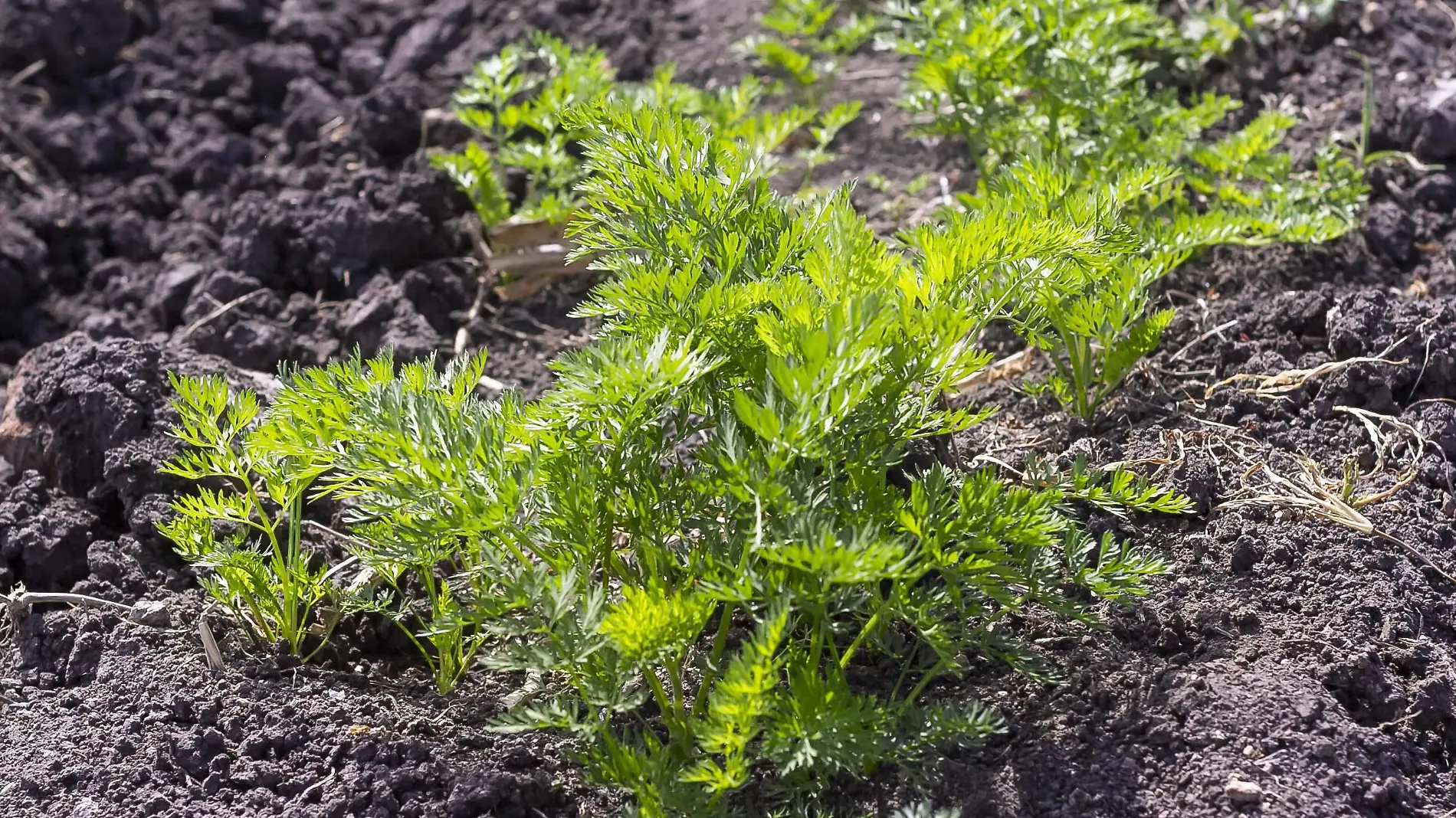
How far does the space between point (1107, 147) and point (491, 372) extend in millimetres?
1805

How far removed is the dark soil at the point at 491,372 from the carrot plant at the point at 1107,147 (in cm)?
18

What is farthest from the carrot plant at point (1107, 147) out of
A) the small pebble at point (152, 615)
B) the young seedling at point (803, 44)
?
the small pebble at point (152, 615)

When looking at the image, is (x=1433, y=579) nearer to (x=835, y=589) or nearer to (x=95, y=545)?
(x=835, y=589)

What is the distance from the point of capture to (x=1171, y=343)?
3408 millimetres

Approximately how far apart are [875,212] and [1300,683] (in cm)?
222

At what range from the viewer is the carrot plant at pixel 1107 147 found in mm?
3068

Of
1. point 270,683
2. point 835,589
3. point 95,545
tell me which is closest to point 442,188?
point 95,545

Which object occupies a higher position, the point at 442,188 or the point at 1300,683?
the point at 442,188

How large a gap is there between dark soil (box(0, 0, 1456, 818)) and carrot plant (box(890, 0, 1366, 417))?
181 mm

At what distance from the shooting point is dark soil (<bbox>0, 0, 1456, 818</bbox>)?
2393 millimetres

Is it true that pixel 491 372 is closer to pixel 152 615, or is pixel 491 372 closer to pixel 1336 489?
pixel 152 615

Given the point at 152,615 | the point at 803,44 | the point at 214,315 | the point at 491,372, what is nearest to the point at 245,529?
the point at 152,615

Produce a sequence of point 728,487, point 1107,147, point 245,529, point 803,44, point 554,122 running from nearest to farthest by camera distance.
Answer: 1. point 728,487
2. point 245,529
3. point 1107,147
4. point 554,122
5. point 803,44

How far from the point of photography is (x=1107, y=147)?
3.47 m
